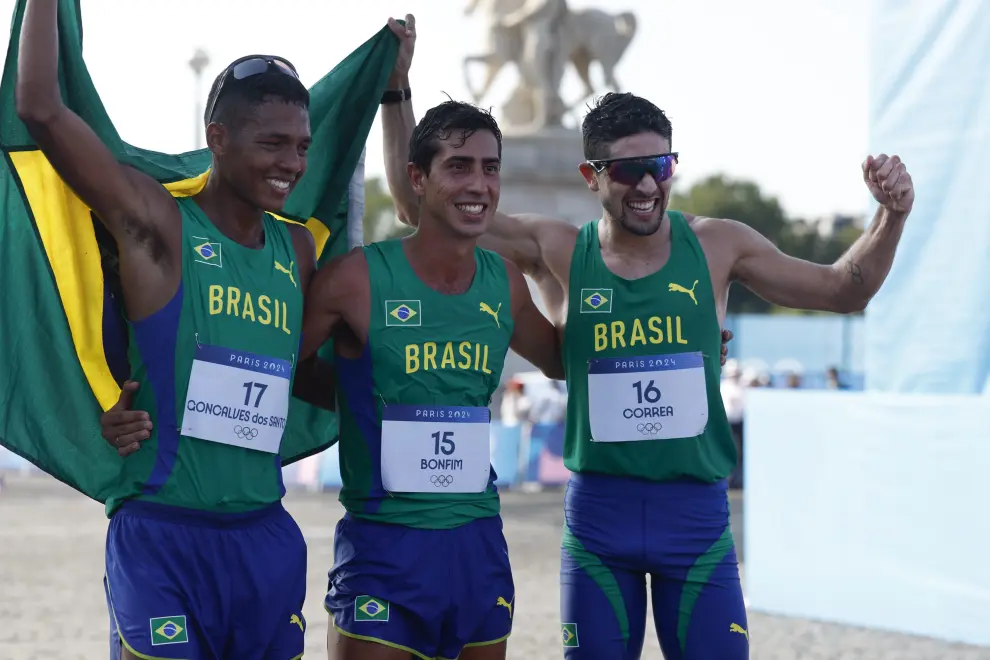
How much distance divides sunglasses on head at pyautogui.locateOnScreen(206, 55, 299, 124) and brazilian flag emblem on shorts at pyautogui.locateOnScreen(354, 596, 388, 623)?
151 cm

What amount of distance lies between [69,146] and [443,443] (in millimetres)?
1386

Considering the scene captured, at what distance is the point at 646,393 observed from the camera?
473 cm

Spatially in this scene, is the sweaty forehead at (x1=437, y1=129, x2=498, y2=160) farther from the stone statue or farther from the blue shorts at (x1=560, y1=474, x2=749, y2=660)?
the stone statue

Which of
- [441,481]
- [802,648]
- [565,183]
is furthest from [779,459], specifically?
[565,183]

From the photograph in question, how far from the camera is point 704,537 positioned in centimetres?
471

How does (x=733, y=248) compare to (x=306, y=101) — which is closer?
(x=306, y=101)

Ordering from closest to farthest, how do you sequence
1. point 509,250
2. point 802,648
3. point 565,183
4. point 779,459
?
point 509,250, point 802,648, point 779,459, point 565,183

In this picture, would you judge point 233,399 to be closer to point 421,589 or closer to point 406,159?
point 421,589

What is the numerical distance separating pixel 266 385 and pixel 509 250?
1396mm

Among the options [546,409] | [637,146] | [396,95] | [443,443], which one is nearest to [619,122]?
[637,146]

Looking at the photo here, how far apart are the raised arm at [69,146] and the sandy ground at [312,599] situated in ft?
16.4

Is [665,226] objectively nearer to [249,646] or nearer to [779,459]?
[249,646]

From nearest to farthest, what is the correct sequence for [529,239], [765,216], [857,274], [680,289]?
[680,289]
[857,274]
[529,239]
[765,216]

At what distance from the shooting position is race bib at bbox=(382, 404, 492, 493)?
14.0 ft
